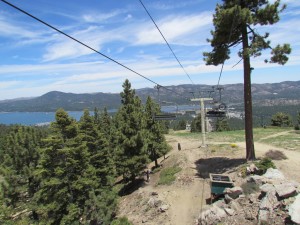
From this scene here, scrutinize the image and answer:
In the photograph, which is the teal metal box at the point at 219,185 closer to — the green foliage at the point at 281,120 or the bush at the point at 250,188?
the bush at the point at 250,188

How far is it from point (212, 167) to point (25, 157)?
74.9 ft

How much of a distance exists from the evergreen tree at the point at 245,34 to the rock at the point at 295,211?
9.53 meters

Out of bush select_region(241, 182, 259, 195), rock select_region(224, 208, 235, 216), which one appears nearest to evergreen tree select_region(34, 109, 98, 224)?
rock select_region(224, 208, 235, 216)

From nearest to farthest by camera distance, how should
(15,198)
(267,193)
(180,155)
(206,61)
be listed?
(267,193)
(206,61)
(180,155)
(15,198)

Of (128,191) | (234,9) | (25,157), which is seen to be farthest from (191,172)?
(25,157)

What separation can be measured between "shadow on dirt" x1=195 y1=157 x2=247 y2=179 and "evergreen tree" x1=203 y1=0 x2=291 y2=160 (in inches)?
75.7

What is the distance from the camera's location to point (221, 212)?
12.5 metres

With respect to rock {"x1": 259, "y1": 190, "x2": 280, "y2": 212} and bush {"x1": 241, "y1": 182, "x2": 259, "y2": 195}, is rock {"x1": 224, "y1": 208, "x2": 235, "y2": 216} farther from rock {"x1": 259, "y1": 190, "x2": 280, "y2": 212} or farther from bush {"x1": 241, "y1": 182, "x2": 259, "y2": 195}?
bush {"x1": 241, "y1": 182, "x2": 259, "y2": 195}

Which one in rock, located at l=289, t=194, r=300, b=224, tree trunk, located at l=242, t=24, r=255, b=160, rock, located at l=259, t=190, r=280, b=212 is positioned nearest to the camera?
rock, located at l=289, t=194, r=300, b=224

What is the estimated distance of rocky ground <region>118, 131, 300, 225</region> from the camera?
11.5m

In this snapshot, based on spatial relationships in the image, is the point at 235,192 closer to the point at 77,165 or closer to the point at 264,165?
the point at 264,165

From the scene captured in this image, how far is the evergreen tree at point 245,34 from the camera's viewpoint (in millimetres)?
17609

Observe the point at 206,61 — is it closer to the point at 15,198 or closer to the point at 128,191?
the point at 128,191

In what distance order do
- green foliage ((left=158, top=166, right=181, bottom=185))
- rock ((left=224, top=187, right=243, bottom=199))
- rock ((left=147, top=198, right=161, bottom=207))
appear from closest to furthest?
1. rock ((left=224, top=187, right=243, bottom=199))
2. rock ((left=147, top=198, right=161, bottom=207))
3. green foliage ((left=158, top=166, right=181, bottom=185))
